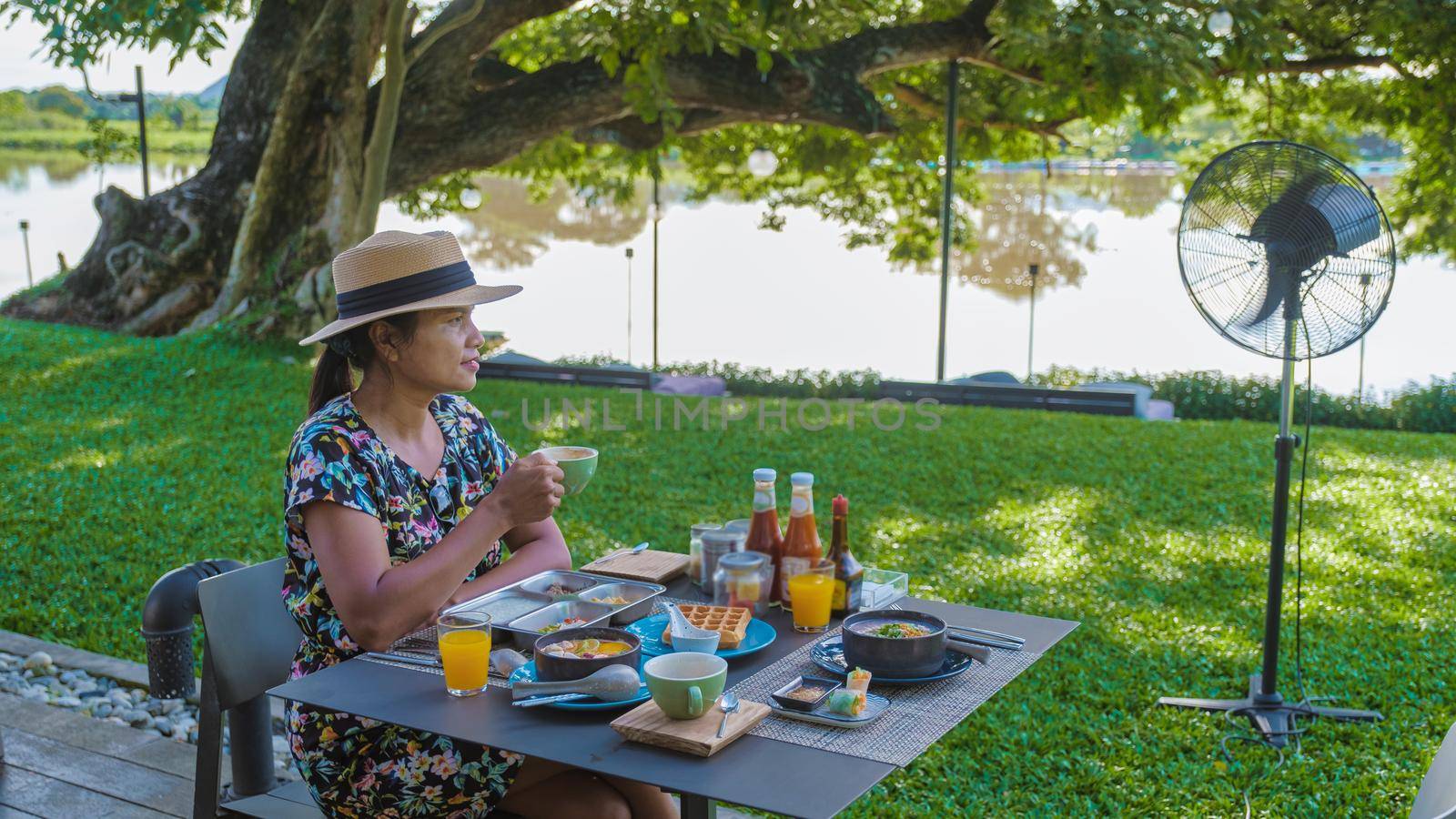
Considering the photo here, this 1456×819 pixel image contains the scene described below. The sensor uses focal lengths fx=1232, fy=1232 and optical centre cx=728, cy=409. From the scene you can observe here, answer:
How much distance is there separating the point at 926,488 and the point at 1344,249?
155 inches

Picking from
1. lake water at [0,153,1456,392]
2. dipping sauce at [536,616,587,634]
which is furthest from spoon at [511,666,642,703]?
lake water at [0,153,1456,392]

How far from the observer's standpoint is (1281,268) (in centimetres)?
409

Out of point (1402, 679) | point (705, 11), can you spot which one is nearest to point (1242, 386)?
point (705, 11)

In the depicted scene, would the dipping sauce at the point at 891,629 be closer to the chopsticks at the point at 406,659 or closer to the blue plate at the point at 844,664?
the blue plate at the point at 844,664

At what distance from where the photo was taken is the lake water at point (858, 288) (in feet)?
80.1

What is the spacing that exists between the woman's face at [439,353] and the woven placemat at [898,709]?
2.98ft

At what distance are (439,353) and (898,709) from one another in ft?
4.02

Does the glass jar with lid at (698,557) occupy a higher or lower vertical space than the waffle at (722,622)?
higher

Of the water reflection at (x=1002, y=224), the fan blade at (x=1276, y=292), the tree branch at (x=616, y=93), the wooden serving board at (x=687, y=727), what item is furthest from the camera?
the water reflection at (x=1002, y=224)

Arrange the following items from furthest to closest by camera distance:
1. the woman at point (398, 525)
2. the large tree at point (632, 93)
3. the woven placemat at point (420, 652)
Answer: the large tree at point (632, 93) → the woman at point (398, 525) → the woven placemat at point (420, 652)

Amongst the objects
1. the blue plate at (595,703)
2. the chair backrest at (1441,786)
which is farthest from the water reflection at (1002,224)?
the blue plate at (595,703)

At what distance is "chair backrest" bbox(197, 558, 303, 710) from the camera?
2650 mm

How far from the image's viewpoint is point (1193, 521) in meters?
6.86

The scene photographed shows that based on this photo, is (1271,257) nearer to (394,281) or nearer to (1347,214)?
(1347,214)
